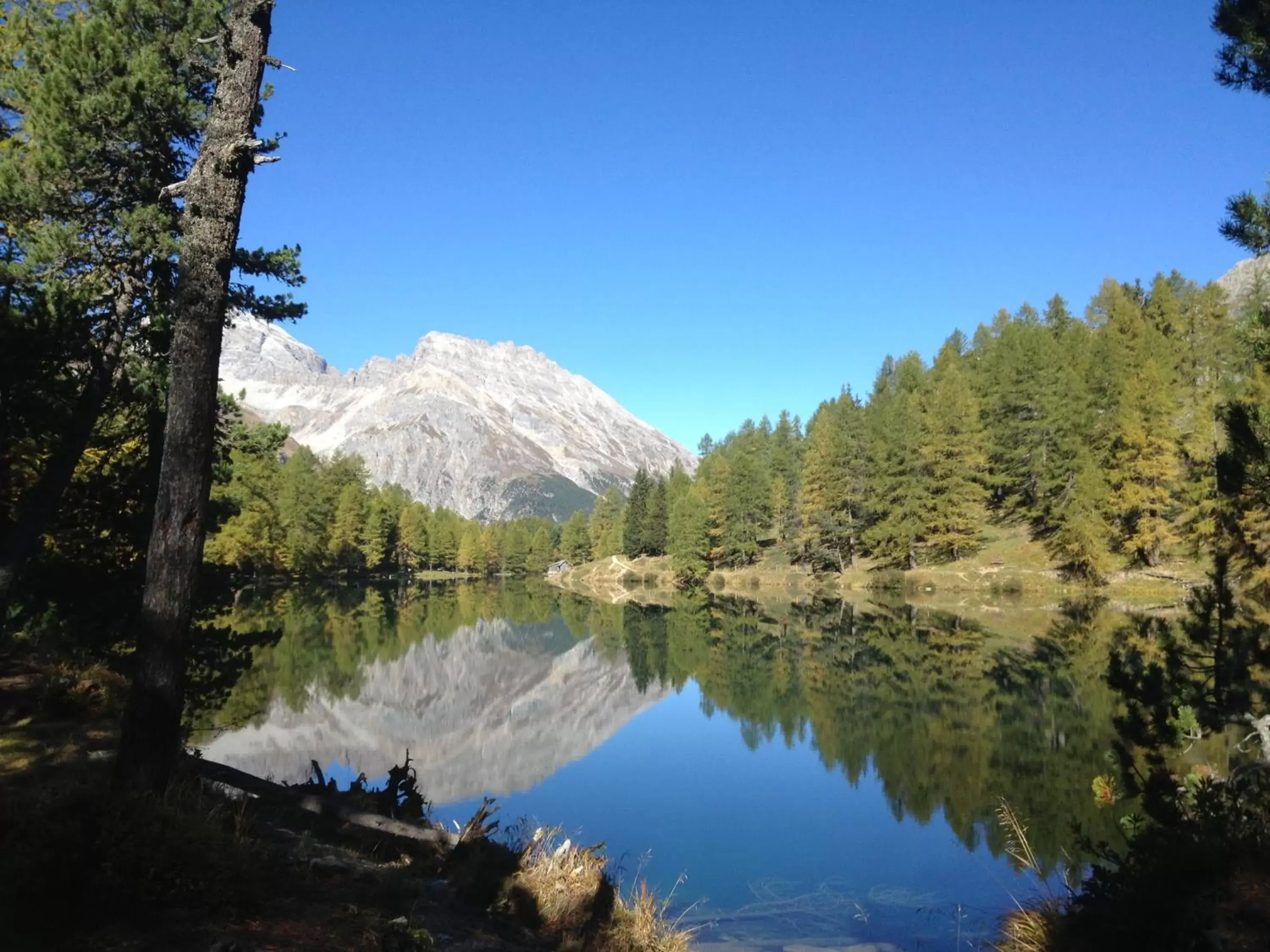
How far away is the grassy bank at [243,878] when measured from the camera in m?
5.49

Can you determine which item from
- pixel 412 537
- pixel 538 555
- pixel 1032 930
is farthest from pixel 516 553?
pixel 1032 930

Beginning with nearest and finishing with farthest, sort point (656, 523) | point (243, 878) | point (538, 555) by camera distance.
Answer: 1. point (243, 878)
2. point (656, 523)
3. point (538, 555)

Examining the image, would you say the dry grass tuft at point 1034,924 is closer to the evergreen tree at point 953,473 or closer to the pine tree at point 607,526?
the evergreen tree at point 953,473

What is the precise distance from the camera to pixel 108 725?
11.9 metres

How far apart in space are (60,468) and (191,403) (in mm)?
8052

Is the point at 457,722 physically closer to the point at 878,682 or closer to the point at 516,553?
the point at 878,682

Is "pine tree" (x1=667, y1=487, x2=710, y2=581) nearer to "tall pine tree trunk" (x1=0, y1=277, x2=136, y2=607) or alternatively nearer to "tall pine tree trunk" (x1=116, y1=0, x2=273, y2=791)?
"tall pine tree trunk" (x1=0, y1=277, x2=136, y2=607)

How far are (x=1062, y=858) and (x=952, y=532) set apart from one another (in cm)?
4869

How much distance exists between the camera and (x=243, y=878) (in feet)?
20.5

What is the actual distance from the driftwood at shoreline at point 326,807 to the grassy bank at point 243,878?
0.10 metres

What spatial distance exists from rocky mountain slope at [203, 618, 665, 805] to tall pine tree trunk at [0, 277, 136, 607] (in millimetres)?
7181

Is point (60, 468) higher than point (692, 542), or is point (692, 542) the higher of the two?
point (692, 542)

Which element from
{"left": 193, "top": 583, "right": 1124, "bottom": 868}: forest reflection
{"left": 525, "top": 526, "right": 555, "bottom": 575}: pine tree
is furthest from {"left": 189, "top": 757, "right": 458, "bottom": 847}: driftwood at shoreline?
{"left": 525, "top": 526, "right": 555, "bottom": 575}: pine tree

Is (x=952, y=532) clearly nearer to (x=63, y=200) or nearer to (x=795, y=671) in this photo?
(x=795, y=671)
